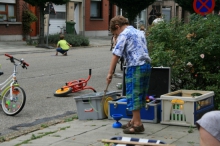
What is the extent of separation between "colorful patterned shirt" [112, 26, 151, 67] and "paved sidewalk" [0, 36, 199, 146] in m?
1.09

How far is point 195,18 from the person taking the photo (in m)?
10.6

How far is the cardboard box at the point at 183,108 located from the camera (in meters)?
7.75

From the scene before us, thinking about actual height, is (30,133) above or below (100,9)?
below

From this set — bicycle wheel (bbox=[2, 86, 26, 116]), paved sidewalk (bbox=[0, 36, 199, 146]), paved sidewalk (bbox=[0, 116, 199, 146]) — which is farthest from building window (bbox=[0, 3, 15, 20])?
paved sidewalk (bbox=[0, 116, 199, 146])

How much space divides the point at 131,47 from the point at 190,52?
8.36 feet

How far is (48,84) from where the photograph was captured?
13680 mm

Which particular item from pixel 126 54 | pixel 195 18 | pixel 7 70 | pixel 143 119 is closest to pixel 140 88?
pixel 126 54

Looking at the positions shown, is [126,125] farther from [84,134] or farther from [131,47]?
[131,47]

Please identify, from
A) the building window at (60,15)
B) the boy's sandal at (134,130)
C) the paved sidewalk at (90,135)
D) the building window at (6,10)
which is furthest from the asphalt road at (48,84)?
the building window at (60,15)

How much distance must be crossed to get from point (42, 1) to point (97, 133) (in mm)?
21165

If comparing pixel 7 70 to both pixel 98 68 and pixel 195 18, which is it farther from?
pixel 195 18

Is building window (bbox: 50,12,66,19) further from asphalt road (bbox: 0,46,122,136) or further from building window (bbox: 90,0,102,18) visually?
asphalt road (bbox: 0,46,122,136)

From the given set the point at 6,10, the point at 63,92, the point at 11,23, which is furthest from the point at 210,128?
the point at 6,10

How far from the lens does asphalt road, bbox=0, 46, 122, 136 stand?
30.3 feet
